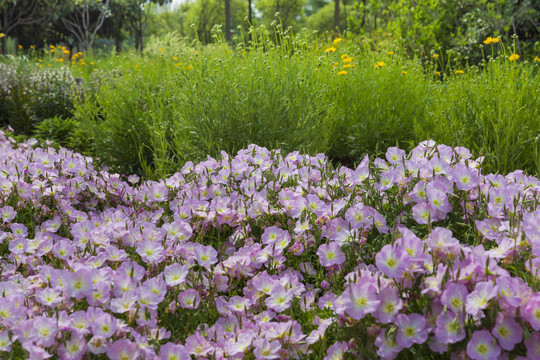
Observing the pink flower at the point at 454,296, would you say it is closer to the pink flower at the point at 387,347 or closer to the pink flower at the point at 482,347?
the pink flower at the point at 482,347

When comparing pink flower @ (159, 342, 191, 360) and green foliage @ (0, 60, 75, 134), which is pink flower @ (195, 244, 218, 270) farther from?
green foliage @ (0, 60, 75, 134)

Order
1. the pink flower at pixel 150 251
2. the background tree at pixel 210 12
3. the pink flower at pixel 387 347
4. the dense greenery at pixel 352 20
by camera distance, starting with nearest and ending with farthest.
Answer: the pink flower at pixel 387 347 < the pink flower at pixel 150 251 < the dense greenery at pixel 352 20 < the background tree at pixel 210 12

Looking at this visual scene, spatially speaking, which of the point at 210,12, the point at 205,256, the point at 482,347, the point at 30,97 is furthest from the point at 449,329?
the point at 210,12

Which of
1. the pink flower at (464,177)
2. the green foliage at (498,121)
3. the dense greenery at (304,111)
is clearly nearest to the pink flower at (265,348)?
the pink flower at (464,177)

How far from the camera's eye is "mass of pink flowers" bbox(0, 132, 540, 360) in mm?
1329

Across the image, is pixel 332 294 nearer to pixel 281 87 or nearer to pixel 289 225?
pixel 289 225

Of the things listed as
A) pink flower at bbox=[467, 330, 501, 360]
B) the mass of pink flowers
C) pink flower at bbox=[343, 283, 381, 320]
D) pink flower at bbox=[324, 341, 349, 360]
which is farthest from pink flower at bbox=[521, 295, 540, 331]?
pink flower at bbox=[324, 341, 349, 360]

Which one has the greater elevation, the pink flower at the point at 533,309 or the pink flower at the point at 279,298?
the pink flower at the point at 533,309

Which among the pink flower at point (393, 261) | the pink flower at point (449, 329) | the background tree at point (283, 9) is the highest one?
the background tree at point (283, 9)

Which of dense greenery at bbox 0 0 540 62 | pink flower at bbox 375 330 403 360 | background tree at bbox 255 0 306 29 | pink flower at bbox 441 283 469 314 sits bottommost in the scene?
pink flower at bbox 375 330 403 360

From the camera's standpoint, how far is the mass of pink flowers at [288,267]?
4.36ft

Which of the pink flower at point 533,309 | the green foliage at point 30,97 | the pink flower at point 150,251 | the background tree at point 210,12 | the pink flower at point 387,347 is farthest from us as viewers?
the background tree at point 210,12

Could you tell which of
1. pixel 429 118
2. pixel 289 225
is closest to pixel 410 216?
pixel 289 225

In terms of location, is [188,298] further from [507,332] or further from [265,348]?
[507,332]
